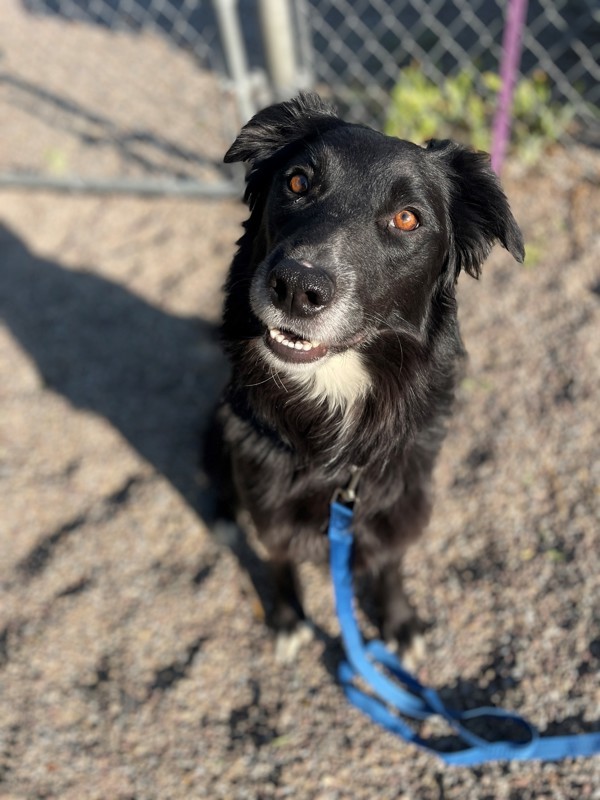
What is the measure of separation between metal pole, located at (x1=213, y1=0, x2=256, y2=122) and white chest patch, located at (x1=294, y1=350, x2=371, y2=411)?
9.31 feet

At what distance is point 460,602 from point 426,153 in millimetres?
1773

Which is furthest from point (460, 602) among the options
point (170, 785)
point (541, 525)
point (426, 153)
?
point (426, 153)

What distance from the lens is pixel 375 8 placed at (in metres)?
5.57

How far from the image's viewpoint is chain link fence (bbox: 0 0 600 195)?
446cm

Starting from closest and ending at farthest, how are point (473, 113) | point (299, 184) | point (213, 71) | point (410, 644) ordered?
point (299, 184) → point (410, 644) → point (473, 113) → point (213, 71)

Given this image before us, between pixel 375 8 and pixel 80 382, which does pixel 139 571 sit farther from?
pixel 375 8

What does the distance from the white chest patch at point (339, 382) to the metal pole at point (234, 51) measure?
284cm

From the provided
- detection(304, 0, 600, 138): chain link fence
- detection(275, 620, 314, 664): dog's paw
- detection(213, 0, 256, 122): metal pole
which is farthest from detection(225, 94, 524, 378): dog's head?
detection(304, 0, 600, 138): chain link fence

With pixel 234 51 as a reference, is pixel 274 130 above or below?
above

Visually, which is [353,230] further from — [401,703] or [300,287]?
[401,703]

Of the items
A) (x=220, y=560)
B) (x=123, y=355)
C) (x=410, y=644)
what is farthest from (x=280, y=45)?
(x=410, y=644)

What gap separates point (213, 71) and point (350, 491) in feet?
15.6

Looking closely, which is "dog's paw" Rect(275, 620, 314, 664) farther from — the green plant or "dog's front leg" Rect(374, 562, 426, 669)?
the green plant

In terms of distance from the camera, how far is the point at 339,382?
6.92 ft
